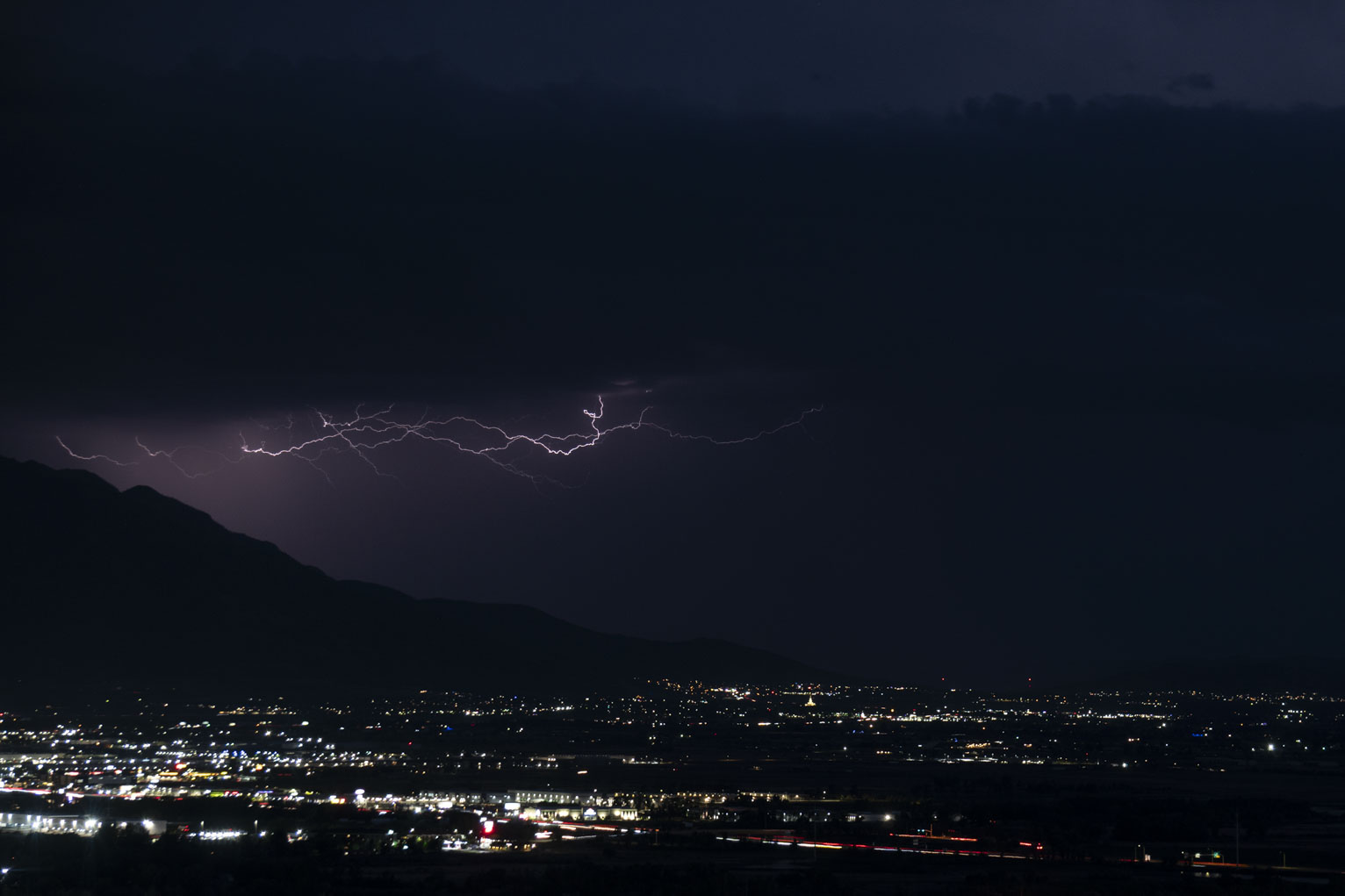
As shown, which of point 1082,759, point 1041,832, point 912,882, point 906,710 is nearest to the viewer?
point 912,882

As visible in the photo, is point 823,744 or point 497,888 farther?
point 823,744

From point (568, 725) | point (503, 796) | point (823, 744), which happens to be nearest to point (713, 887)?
point (503, 796)

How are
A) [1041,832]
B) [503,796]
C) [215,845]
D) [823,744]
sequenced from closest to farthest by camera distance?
[215,845], [1041,832], [503,796], [823,744]

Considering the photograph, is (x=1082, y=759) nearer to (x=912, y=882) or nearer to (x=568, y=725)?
(x=568, y=725)

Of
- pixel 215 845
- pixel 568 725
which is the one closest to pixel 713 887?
pixel 215 845

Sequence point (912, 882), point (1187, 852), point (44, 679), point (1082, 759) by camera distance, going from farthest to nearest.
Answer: point (44, 679), point (1082, 759), point (1187, 852), point (912, 882)

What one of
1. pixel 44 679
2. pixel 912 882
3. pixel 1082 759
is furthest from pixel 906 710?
pixel 912 882

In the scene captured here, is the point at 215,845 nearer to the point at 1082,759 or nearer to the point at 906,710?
the point at 1082,759

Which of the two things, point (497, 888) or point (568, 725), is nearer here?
point (497, 888)

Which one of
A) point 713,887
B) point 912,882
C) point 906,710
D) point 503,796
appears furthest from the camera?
point 906,710
